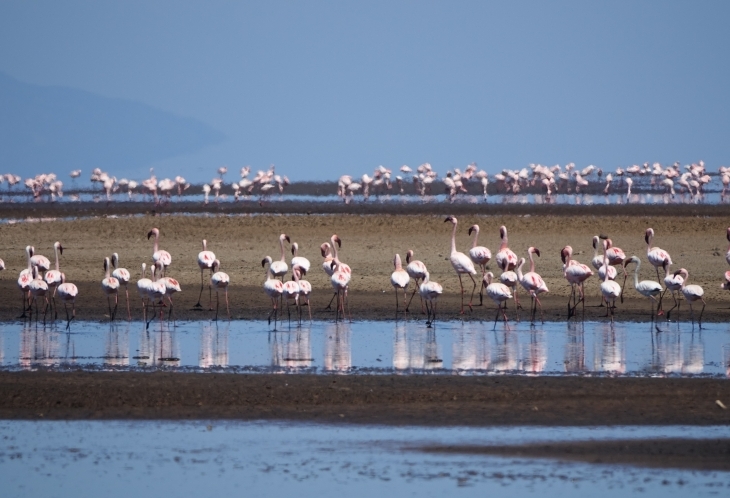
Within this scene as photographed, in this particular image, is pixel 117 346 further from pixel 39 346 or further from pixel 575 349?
pixel 575 349

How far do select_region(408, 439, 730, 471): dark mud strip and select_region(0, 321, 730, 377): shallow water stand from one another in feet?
9.54

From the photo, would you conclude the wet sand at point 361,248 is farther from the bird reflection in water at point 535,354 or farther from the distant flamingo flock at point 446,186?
the distant flamingo flock at point 446,186

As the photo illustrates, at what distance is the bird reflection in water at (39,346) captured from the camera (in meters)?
12.9

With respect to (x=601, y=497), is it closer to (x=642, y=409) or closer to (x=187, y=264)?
(x=642, y=409)

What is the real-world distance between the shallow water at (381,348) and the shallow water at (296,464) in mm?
2523

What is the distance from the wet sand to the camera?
60.6ft

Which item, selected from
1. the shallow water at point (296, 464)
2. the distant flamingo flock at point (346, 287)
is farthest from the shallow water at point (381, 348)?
the shallow water at point (296, 464)

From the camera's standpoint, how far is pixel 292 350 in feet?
45.8

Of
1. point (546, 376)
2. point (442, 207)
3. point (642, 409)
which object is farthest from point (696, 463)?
point (442, 207)

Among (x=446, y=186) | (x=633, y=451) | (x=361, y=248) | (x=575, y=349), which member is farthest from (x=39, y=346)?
(x=446, y=186)

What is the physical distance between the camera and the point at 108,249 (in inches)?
1029

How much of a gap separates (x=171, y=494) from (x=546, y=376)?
197 inches

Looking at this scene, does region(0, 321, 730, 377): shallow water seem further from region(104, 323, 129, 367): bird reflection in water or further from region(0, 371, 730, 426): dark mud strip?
region(0, 371, 730, 426): dark mud strip

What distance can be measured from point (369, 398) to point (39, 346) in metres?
5.05
